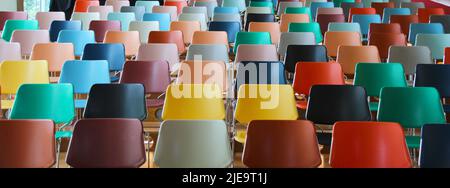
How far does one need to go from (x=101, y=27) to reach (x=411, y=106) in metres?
5.27

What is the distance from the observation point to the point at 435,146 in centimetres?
408

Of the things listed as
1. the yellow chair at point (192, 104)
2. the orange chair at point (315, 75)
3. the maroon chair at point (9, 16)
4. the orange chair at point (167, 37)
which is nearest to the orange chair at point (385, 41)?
the orange chair at point (315, 75)

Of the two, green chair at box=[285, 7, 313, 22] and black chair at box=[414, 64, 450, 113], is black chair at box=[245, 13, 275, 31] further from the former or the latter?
black chair at box=[414, 64, 450, 113]

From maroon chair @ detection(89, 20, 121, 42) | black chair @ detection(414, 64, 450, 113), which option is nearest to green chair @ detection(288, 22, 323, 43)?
maroon chair @ detection(89, 20, 121, 42)

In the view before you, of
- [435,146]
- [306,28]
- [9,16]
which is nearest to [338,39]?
[306,28]

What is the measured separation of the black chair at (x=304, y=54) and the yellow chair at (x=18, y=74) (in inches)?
106

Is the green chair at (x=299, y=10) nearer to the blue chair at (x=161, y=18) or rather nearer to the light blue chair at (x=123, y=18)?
the blue chair at (x=161, y=18)

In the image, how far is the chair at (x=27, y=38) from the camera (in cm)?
805

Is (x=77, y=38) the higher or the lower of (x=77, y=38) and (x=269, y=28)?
the lower

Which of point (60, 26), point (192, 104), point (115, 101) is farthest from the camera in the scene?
point (60, 26)

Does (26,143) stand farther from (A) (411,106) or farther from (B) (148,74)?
(A) (411,106)

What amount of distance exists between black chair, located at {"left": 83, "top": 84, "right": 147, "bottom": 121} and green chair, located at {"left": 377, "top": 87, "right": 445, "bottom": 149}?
1985mm

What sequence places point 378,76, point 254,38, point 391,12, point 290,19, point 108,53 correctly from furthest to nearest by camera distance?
1. point 391,12
2. point 290,19
3. point 254,38
4. point 108,53
5. point 378,76
